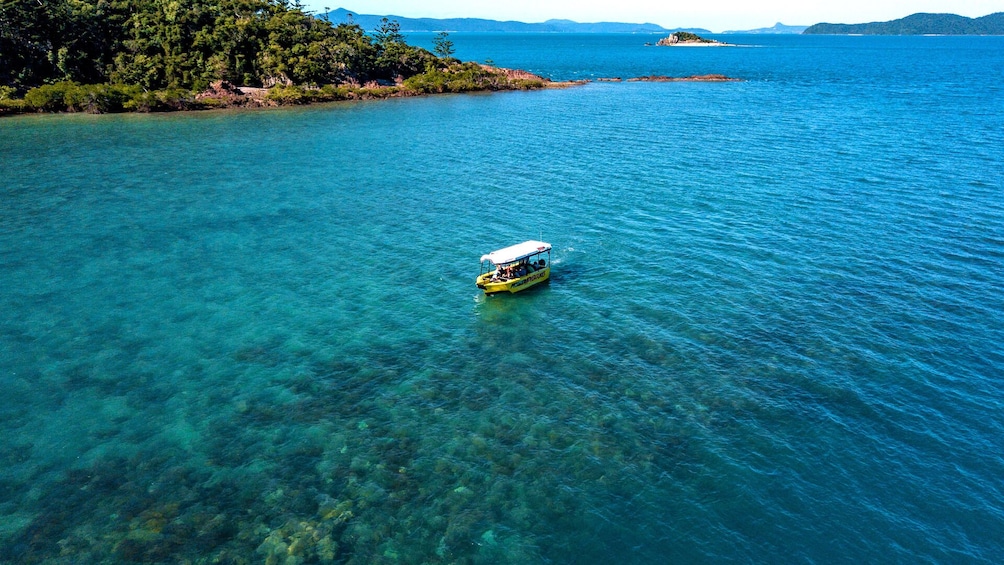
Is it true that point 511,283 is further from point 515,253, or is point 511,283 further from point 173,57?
point 173,57

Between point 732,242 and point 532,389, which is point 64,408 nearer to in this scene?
point 532,389

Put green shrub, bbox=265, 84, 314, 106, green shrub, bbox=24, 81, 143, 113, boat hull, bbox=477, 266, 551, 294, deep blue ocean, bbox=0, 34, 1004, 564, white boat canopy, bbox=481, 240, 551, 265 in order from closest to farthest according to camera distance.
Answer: deep blue ocean, bbox=0, 34, 1004, 564 → white boat canopy, bbox=481, 240, 551, 265 → boat hull, bbox=477, 266, 551, 294 → green shrub, bbox=24, 81, 143, 113 → green shrub, bbox=265, 84, 314, 106

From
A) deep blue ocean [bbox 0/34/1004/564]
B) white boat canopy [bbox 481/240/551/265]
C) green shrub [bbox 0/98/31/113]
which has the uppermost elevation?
green shrub [bbox 0/98/31/113]

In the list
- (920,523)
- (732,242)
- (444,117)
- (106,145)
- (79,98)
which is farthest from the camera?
(444,117)

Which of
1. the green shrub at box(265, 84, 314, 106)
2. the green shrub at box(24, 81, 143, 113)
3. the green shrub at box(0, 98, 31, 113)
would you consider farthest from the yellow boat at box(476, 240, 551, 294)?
the green shrub at box(0, 98, 31, 113)

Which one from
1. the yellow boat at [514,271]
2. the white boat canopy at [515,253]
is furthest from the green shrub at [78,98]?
the yellow boat at [514,271]

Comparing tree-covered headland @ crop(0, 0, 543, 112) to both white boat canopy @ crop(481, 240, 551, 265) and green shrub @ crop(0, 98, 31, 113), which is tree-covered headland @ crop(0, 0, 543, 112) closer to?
green shrub @ crop(0, 98, 31, 113)

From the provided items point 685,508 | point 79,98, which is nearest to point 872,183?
point 685,508
